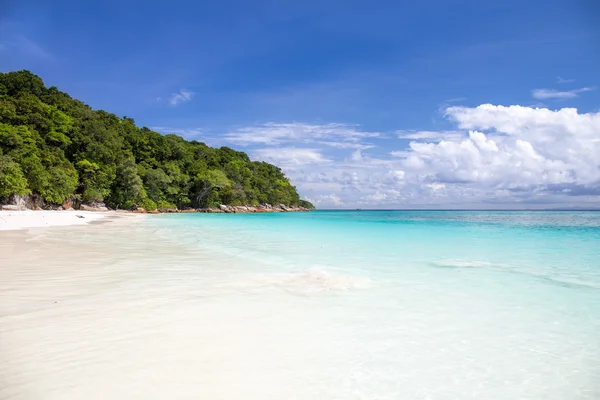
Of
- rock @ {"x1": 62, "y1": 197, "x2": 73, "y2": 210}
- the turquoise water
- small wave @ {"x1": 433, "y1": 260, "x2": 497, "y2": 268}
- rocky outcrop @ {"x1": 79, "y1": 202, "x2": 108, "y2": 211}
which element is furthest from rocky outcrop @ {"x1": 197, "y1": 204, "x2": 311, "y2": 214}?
small wave @ {"x1": 433, "y1": 260, "x2": 497, "y2": 268}

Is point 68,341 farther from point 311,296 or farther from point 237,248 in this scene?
point 237,248

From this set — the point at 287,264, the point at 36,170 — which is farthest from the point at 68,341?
the point at 36,170

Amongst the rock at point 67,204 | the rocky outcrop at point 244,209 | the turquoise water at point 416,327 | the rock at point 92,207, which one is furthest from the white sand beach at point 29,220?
the rocky outcrop at point 244,209

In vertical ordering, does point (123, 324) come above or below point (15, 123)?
below

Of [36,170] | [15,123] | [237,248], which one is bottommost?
[237,248]

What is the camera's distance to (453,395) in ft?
8.25

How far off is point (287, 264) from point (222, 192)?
203 feet

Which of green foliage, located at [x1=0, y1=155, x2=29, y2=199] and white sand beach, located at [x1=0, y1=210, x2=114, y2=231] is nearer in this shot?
white sand beach, located at [x1=0, y1=210, x2=114, y2=231]

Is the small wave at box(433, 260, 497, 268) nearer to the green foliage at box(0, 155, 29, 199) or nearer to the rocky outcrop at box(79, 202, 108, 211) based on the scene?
the green foliage at box(0, 155, 29, 199)

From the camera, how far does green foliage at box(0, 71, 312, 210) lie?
107ft

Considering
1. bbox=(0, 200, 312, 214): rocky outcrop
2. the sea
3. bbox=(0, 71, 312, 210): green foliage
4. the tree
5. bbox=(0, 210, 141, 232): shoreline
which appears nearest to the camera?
the sea

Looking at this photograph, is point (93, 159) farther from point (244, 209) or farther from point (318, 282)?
point (318, 282)

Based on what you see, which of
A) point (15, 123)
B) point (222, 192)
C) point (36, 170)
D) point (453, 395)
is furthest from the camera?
point (222, 192)

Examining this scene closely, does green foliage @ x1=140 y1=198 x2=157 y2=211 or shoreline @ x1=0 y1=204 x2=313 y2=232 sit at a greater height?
green foliage @ x1=140 y1=198 x2=157 y2=211
